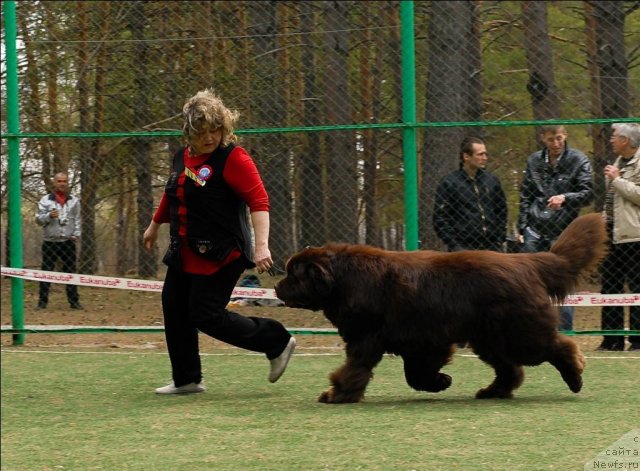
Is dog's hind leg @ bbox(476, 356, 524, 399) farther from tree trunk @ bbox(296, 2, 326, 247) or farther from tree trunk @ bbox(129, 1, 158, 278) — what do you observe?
tree trunk @ bbox(129, 1, 158, 278)

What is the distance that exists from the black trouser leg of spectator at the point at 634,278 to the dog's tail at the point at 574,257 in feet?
8.04

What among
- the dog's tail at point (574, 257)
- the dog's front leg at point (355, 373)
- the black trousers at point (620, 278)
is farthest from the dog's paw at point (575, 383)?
the black trousers at point (620, 278)

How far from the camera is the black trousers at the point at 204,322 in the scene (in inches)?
243

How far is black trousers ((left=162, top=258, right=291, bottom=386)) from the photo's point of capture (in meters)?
6.17

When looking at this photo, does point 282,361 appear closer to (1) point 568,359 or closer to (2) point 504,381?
(2) point 504,381

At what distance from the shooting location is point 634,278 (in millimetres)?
8453

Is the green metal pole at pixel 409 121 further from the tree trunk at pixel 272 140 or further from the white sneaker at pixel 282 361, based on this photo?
the white sneaker at pixel 282 361

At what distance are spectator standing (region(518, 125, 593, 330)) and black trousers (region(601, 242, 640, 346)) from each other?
0.37 m

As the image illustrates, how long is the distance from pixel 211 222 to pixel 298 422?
4.29 ft

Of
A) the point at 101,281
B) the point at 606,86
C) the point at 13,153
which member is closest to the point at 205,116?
the point at 13,153

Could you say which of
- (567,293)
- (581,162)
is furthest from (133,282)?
(567,293)

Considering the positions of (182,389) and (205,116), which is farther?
(182,389)

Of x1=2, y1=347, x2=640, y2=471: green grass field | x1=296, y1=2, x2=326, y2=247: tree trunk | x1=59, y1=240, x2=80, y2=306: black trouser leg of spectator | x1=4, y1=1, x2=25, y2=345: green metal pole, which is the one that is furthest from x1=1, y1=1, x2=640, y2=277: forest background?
x1=2, y1=347, x2=640, y2=471: green grass field

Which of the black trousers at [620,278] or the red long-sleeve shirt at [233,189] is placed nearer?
the red long-sleeve shirt at [233,189]
